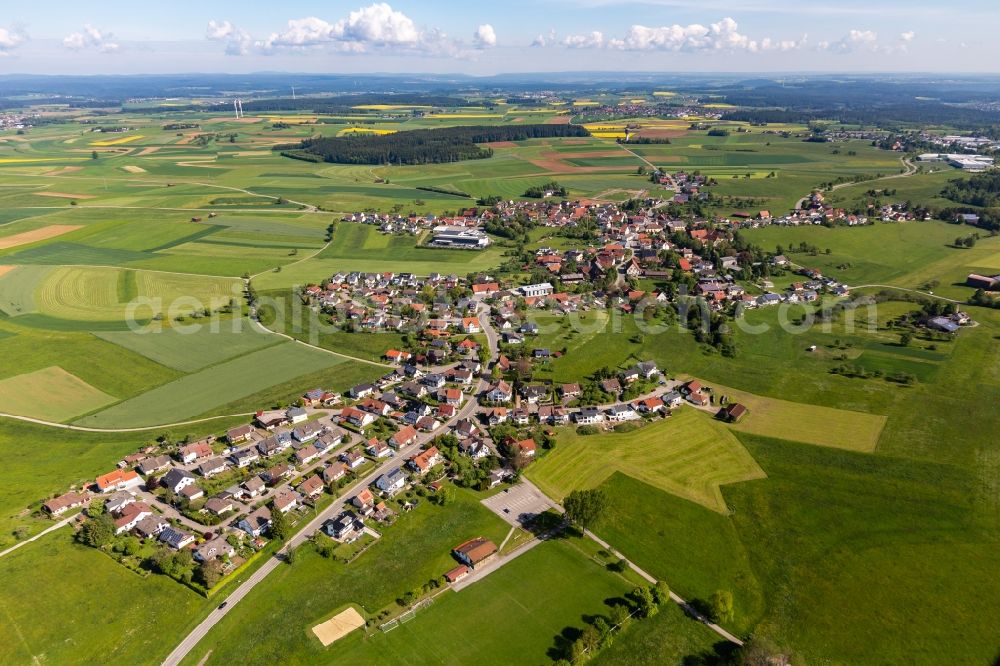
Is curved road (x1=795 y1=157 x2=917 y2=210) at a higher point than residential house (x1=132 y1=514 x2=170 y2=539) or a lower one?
higher

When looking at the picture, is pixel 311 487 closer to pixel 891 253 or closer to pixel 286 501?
pixel 286 501

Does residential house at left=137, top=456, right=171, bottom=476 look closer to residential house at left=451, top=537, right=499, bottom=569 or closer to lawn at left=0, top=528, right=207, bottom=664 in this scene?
lawn at left=0, top=528, right=207, bottom=664

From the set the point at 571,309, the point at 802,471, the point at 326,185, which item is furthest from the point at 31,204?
the point at 802,471

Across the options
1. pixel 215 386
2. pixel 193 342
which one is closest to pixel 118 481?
pixel 215 386

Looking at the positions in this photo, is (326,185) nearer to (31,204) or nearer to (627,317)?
(31,204)

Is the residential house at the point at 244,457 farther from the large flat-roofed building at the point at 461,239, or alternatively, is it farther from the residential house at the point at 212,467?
the large flat-roofed building at the point at 461,239

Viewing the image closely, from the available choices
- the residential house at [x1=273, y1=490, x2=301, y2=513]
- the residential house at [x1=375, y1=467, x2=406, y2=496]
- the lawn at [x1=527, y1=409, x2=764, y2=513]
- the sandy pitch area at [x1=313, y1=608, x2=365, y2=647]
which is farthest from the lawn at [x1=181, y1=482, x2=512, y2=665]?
the lawn at [x1=527, y1=409, x2=764, y2=513]
